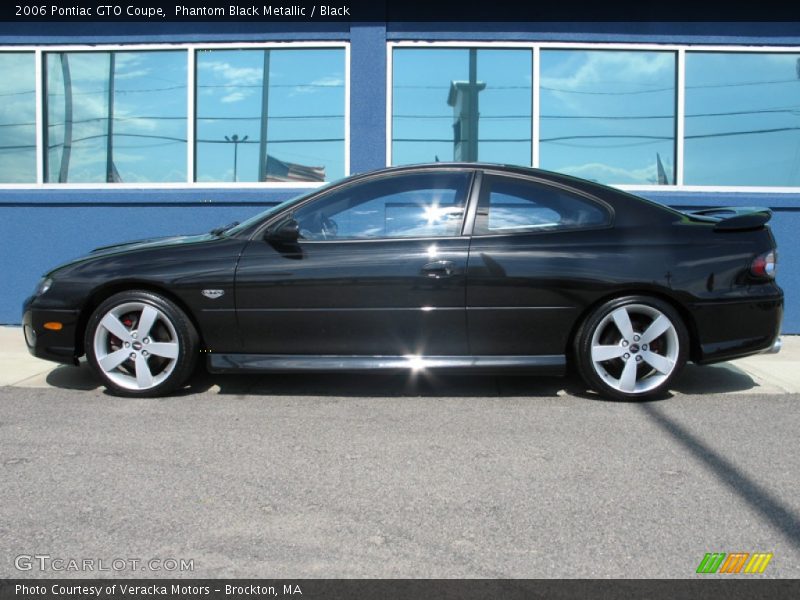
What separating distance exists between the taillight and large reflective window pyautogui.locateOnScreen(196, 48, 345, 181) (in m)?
4.61

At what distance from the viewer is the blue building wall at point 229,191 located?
8312mm

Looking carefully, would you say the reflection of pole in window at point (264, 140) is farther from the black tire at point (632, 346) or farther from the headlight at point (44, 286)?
the black tire at point (632, 346)

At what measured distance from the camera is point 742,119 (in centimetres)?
842

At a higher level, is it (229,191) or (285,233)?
(229,191)

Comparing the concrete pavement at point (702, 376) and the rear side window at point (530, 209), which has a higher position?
the rear side window at point (530, 209)

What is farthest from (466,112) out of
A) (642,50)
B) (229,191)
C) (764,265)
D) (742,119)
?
(764,265)

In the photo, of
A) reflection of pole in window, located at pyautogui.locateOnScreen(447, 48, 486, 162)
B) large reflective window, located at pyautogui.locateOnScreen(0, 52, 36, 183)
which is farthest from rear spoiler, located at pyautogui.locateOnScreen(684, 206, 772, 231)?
large reflective window, located at pyautogui.locateOnScreen(0, 52, 36, 183)

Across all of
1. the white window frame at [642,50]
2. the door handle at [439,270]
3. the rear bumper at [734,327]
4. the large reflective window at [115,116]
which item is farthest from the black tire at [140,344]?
the white window frame at [642,50]

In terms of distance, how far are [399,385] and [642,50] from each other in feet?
16.0

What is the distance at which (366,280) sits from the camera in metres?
5.03

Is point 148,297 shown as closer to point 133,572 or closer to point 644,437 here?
point 133,572

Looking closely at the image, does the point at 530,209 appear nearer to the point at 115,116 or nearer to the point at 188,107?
the point at 188,107
